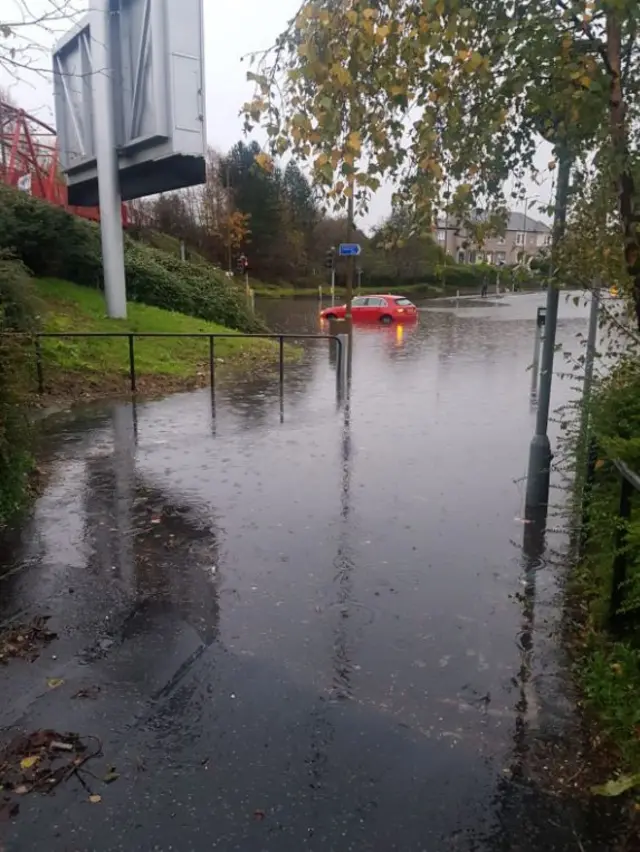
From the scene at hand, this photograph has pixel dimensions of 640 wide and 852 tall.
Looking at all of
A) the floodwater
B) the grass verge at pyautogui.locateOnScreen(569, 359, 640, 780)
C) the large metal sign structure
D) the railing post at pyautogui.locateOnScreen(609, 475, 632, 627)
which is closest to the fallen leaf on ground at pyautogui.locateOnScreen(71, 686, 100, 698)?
the floodwater

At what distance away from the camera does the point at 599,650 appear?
A: 354 centimetres

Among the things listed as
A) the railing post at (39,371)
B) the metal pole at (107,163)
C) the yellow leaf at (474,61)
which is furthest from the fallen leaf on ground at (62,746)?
the metal pole at (107,163)

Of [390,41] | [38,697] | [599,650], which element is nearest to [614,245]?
[390,41]

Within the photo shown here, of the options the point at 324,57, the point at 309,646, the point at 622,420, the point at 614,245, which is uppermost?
the point at 324,57

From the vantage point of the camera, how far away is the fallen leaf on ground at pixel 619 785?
2.46 metres

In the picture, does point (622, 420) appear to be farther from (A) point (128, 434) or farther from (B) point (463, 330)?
(B) point (463, 330)

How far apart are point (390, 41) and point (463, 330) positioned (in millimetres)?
24782

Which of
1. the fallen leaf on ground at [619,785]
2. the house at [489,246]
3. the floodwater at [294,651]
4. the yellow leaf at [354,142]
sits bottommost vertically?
the floodwater at [294,651]

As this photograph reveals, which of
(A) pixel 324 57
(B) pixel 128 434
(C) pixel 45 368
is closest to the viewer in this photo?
(A) pixel 324 57

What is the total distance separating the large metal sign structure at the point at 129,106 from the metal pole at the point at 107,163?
0.07ft

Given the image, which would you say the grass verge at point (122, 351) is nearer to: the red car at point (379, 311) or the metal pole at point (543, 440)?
the metal pole at point (543, 440)

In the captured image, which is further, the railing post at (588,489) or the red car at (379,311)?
the red car at (379,311)

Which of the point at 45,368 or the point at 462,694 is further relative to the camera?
the point at 45,368

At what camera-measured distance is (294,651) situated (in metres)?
3.69
